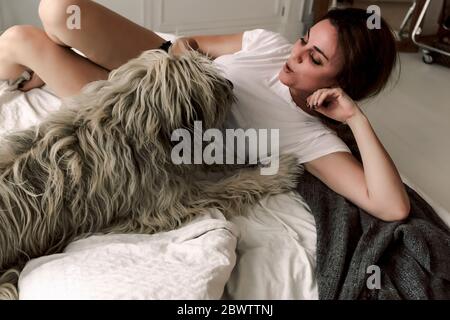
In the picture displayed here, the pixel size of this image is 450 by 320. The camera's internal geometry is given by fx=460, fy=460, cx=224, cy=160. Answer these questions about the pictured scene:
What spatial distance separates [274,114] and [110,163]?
1.70 ft

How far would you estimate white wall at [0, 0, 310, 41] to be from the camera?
8.63ft

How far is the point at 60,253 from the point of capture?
36.8 inches

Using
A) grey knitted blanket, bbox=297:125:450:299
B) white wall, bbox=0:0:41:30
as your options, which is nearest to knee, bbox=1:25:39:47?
grey knitted blanket, bbox=297:125:450:299

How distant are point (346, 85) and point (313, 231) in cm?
43

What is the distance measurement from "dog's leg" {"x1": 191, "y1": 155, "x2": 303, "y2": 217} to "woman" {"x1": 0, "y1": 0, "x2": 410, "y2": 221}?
0.06 meters

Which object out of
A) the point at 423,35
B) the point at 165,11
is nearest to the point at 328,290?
the point at 165,11

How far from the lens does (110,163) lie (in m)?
0.95

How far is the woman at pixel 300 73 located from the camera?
1135 mm

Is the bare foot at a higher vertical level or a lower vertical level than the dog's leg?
higher

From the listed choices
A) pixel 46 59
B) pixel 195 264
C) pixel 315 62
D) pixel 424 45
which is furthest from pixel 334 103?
pixel 424 45

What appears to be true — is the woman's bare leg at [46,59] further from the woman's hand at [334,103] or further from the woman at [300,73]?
the woman's hand at [334,103]

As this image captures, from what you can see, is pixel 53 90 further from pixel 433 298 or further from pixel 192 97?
pixel 433 298

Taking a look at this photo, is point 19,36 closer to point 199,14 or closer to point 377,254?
point 377,254

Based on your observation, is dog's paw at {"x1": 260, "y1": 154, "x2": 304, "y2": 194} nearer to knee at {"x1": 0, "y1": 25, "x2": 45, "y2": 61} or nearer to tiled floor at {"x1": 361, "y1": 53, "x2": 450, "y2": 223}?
tiled floor at {"x1": 361, "y1": 53, "x2": 450, "y2": 223}
